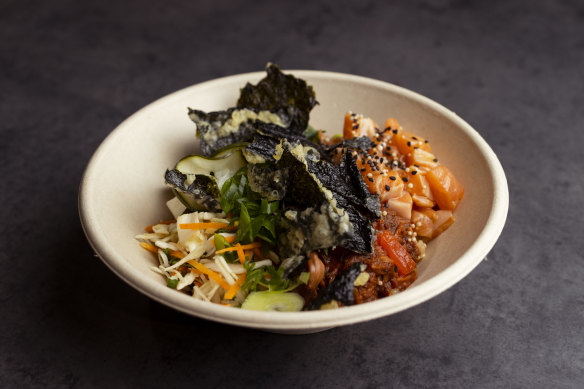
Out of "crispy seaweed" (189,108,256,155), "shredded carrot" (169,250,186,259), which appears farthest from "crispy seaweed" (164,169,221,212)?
"crispy seaweed" (189,108,256,155)

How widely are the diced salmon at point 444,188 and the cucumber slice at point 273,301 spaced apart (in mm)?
968

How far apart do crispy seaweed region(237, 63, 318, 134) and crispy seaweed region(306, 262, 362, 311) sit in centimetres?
114

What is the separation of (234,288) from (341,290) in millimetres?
503

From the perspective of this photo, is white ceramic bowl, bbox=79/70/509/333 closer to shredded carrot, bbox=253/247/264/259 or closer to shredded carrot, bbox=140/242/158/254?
shredded carrot, bbox=140/242/158/254

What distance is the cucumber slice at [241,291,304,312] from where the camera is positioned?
8.54ft

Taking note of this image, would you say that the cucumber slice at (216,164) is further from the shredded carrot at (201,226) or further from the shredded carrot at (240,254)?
the shredded carrot at (240,254)

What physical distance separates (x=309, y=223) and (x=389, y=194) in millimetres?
551

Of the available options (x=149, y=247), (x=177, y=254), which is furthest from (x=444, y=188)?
(x=149, y=247)

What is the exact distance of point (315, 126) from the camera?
385 centimetres

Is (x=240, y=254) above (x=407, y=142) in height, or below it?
below

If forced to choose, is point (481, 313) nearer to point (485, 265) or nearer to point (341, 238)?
point (485, 265)

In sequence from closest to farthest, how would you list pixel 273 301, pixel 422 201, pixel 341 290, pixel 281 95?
pixel 341 290 < pixel 273 301 < pixel 422 201 < pixel 281 95

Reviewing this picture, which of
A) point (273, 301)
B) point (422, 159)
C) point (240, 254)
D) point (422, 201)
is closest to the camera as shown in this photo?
point (273, 301)

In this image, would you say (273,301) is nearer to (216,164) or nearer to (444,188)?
(216,164)
